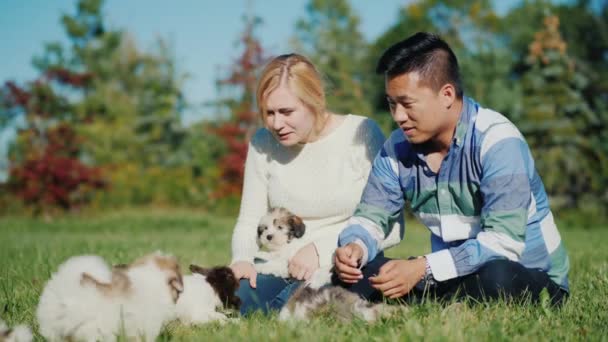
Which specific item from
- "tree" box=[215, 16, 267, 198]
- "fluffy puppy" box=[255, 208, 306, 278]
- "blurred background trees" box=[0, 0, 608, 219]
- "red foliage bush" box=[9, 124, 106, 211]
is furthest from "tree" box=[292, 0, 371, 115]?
"fluffy puppy" box=[255, 208, 306, 278]

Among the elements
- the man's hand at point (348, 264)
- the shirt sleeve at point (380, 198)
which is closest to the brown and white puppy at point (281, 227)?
the shirt sleeve at point (380, 198)

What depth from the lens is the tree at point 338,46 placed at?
22.5 meters

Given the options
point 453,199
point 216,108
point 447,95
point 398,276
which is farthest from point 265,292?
point 216,108

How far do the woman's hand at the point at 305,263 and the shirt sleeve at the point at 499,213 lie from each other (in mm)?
945

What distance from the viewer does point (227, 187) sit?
20016mm

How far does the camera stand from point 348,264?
326 cm

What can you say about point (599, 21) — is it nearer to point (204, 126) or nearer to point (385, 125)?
point (385, 125)

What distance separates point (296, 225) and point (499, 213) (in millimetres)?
1770

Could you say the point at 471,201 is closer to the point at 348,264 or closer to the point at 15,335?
the point at 348,264

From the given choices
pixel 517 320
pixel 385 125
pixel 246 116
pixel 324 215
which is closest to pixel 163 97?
pixel 246 116

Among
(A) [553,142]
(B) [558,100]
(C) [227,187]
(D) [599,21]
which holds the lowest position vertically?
(C) [227,187]

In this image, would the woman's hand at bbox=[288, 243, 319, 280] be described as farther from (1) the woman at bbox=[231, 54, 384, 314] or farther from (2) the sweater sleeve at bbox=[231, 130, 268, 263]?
(2) the sweater sleeve at bbox=[231, 130, 268, 263]

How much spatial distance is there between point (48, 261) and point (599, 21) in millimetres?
28167

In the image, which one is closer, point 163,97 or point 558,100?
point 558,100
